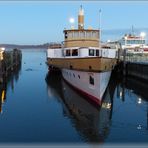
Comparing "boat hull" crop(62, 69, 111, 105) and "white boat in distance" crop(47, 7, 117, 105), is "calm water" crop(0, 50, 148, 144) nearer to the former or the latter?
"boat hull" crop(62, 69, 111, 105)

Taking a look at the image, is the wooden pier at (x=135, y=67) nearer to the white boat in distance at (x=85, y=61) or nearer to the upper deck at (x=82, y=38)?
the white boat in distance at (x=85, y=61)

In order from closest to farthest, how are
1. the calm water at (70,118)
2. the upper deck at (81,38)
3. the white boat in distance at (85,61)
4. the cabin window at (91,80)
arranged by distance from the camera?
the calm water at (70,118)
the white boat in distance at (85,61)
the cabin window at (91,80)
the upper deck at (81,38)

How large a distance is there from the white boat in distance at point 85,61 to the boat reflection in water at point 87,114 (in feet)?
2.31

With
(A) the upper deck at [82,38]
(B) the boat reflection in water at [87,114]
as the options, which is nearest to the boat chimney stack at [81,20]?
(A) the upper deck at [82,38]

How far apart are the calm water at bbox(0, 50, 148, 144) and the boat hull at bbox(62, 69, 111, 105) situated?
1.74 feet

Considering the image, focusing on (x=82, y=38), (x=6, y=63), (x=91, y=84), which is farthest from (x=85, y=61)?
(x=6, y=63)

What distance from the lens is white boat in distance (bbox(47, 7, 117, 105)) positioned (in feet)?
81.0

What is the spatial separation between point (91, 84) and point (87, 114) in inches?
144

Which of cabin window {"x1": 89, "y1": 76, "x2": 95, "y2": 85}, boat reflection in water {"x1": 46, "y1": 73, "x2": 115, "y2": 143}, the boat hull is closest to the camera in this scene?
boat reflection in water {"x1": 46, "y1": 73, "x2": 115, "y2": 143}

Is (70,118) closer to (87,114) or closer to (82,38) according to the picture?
(87,114)

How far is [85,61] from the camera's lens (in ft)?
86.5

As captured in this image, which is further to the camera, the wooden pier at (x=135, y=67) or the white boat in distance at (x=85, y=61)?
the wooden pier at (x=135, y=67)

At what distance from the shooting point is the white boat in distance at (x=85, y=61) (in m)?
24.7

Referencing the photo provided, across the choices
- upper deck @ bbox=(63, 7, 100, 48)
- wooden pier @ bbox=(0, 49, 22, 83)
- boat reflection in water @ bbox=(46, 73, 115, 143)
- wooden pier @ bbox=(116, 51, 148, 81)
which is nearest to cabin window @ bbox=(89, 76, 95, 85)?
boat reflection in water @ bbox=(46, 73, 115, 143)
